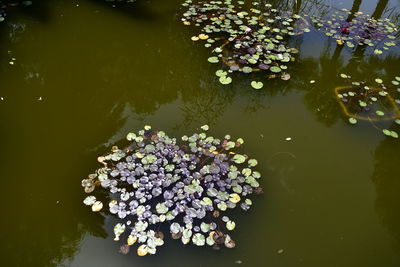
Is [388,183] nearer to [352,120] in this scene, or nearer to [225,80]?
[352,120]

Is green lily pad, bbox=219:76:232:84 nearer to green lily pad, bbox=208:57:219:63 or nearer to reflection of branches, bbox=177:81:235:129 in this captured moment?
reflection of branches, bbox=177:81:235:129

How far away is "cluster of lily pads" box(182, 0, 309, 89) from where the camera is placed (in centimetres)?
334

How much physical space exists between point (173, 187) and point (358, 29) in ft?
11.8

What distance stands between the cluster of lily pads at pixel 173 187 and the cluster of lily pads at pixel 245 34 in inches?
41.4

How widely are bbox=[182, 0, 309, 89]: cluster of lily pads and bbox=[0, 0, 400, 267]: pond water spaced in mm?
146

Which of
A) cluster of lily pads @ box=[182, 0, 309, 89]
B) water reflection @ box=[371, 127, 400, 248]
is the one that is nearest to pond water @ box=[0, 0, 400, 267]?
water reflection @ box=[371, 127, 400, 248]

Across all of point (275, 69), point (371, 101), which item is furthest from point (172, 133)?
point (371, 101)

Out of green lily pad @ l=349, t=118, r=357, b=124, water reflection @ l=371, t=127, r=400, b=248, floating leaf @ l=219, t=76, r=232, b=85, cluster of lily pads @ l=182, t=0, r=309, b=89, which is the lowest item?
water reflection @ l=371, t=127, r=400, b=248

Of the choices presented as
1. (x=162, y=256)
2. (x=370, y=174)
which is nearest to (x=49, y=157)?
(x=162, y=256)

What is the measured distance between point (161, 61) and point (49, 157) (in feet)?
5.43

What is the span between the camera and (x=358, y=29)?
13.5 feet

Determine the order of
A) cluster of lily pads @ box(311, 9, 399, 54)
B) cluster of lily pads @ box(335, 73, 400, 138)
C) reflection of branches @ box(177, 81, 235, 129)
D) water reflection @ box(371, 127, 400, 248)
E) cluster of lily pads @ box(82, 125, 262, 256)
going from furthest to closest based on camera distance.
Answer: cluster of lily pads @ box(311, 9, 399, 54) → cluster of lily pads @ box(335, 73, 400, 138) → reflection of branches @ box(177, 81, 235, 129) → water reflection @ box(371, 127, 400, 248) → cluster of lily pads @ box(82, 125, 262, 256)

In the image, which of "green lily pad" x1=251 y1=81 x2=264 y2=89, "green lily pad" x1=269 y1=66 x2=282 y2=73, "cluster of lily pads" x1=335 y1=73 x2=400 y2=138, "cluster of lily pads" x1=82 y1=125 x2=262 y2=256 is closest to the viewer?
"cluster of lily pads" x1=82 y1=125 x2=262 y2=256

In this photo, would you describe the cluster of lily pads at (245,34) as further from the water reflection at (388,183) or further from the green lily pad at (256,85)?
the water reflection at (388,183)
